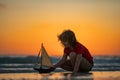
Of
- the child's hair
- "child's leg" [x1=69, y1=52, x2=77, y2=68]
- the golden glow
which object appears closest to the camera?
"child's leg" [x1=69, y1=52, x2=77, y2=68]

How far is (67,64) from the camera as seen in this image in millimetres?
6164

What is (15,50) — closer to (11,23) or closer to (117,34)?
(11,23)

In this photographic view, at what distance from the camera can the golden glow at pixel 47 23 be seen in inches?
376

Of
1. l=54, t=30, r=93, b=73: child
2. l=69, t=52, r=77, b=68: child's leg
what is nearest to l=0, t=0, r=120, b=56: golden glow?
l=54, t=30, r=93, b=73: child

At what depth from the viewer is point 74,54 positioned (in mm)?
5766

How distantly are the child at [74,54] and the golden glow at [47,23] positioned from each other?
11.6 feet

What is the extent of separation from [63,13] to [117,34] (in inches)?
52.5

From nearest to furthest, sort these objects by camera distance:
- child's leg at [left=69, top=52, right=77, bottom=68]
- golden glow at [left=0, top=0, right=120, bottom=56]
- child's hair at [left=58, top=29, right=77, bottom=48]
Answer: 1. child's leg at [left=69, top=52, right=77, bottom=68]
2. child's hair at [left=58, top=29, right=77, bottom=48]
3. golden glow at [left=0, top=0, right=120, bottom=56]

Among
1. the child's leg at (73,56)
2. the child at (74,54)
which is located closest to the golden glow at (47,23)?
the child at (74,54)

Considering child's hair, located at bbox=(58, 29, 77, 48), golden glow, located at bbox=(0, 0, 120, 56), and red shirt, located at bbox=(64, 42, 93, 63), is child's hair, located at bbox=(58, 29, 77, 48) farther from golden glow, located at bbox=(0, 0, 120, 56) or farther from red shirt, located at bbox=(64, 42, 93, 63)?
golden glow, located at bbox=(0, 0, 120, 56)

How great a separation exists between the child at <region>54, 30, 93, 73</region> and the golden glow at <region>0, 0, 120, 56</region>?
139 inches

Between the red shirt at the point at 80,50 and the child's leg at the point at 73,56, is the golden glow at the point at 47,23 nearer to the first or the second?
the red shirt at the point at 80,50

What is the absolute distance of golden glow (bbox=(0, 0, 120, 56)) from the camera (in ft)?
31.4

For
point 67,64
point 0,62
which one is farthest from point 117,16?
point 67,64
